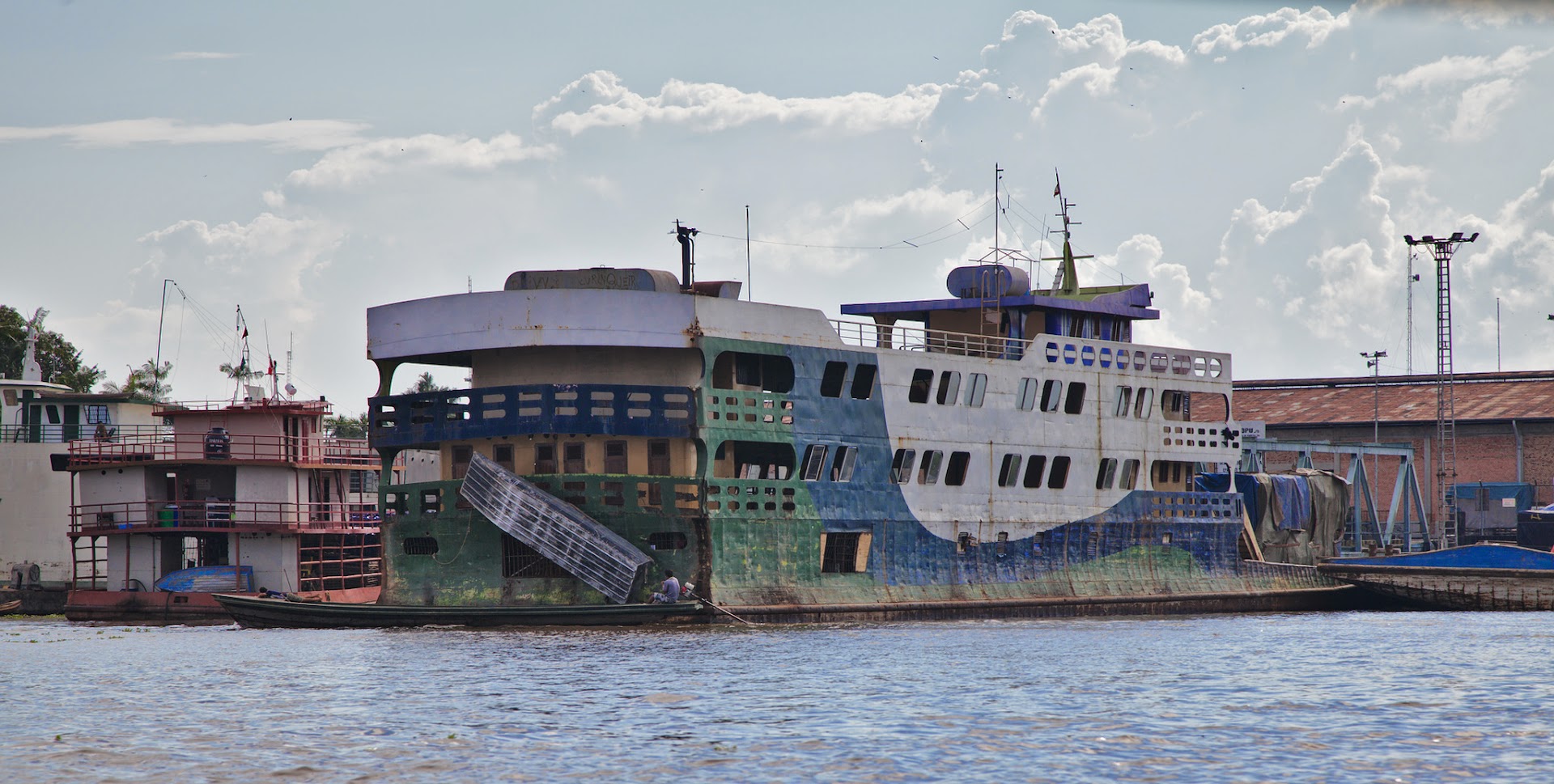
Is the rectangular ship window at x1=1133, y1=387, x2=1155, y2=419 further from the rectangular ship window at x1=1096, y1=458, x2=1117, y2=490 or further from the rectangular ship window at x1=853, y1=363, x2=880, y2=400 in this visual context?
the rectangular ship window at x1=853, y1=363, x2=880, y2=400

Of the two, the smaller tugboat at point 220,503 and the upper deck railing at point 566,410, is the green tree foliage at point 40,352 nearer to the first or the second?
the smaller tugboat at point 220,503

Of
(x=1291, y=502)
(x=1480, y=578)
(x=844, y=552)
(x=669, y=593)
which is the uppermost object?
(x=1291, y=502)

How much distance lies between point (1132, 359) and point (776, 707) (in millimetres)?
22825

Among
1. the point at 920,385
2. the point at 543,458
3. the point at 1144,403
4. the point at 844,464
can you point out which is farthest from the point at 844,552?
the point at 1144,403

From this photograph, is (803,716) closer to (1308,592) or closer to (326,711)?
(326,711)

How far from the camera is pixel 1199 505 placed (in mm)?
42781

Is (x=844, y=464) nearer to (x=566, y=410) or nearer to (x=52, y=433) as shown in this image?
(x=566, y=410)

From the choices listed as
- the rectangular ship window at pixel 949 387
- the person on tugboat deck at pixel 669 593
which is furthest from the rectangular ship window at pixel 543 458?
the rectangular ship window at pixel 949 387

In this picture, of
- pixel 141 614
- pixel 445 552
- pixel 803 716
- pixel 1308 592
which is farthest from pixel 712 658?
pixel 1308 592

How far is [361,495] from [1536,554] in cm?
3019

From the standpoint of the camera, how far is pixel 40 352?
7119 cm

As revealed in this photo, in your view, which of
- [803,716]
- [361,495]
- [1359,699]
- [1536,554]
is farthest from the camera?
[361,495]

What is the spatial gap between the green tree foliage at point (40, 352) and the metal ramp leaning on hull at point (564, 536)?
4478 cm

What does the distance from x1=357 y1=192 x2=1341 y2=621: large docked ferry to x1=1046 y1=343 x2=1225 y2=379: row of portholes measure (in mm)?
87
